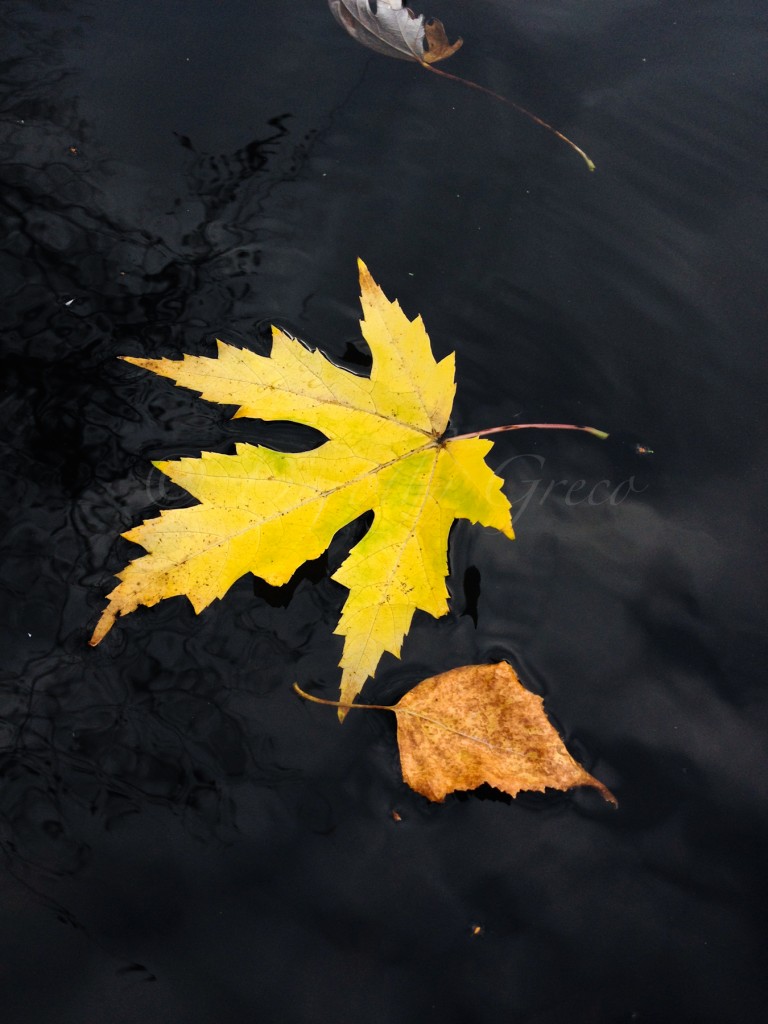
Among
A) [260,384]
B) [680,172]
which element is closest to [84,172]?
[260,384]

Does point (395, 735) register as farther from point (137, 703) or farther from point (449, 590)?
point (137, 703)

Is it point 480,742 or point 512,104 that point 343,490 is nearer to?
point 480,742

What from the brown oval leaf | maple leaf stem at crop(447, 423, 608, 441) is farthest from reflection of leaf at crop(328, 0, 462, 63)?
the brown oval leaf

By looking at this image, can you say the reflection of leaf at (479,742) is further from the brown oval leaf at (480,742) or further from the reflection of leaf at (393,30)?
the reflection of leaf at (393,30)

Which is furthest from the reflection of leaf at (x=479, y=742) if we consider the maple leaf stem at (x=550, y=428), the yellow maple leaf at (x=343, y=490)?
the maple leaf stem at (x=550, y=428)

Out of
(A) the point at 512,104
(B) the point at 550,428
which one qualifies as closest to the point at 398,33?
(A) the point at 512,104

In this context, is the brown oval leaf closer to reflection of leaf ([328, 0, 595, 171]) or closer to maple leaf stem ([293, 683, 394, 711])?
maple leaf stem ([293, 683, 394, 711])

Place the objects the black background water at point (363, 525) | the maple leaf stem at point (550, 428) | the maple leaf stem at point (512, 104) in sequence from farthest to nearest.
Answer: the maple leaf stem at point (512, 104)
the maple leaf stem at point (550, 428)
the black background water at point (363, 525)
